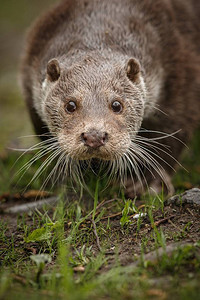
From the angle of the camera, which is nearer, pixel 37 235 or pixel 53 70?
pixel 37 235

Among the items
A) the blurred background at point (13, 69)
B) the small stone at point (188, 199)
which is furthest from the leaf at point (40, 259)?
the blurred background at point (13, 69)

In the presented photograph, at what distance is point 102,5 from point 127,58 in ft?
3.36

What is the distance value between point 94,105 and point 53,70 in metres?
0.74

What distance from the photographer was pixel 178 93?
495cm

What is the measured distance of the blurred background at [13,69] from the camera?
6.82m

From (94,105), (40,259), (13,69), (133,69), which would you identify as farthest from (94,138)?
(13,69)

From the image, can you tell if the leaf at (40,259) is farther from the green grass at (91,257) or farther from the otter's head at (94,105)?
the otter's head at (94,105)

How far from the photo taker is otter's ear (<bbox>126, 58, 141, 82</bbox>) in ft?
13.9

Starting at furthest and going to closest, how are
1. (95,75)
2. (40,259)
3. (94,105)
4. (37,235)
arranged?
(95,75) < (94,105) < (37,235) < (40,259)

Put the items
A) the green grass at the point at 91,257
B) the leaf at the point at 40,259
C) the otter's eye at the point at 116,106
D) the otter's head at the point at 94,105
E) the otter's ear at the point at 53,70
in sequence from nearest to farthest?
the green grass at the point at 91,257 < the leaf at the point at 40,259 < the otter's head at the point at 94,105 < the otter's eye at the point at 116,106 < the otter's ear at the point at 53,70

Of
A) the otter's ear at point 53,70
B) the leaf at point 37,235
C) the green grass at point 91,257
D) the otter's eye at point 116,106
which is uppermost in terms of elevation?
the otter's ear at point 53,70

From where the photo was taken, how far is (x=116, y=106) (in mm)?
3973

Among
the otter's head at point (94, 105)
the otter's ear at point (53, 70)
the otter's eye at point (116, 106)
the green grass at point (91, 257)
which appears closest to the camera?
the green grass at point (91, 257)

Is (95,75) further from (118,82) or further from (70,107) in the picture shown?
(70,107)
